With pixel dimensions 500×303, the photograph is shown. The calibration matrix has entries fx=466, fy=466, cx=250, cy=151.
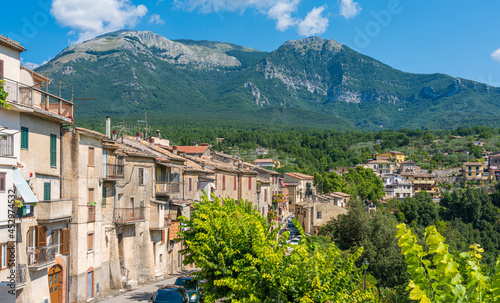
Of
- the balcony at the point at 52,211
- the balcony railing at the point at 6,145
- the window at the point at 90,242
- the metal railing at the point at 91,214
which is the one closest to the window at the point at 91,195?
the metal railing at the point at 91,214

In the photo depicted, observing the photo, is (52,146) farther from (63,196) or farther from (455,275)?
(455,275)

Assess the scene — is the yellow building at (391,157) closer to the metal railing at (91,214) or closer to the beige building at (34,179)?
the metal railing at (91,214)

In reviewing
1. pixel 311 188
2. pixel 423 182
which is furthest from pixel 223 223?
pixel 423 182

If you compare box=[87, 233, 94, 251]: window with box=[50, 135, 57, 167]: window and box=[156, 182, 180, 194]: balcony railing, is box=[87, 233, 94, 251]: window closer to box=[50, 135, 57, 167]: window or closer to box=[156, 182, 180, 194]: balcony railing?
box=[50, 135, 57, 167]: window

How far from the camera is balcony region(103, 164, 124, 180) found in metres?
28.9

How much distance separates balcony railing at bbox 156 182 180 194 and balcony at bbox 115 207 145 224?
3.27m

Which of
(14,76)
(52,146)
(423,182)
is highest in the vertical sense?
(14,76)

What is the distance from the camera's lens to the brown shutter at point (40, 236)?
2196cm

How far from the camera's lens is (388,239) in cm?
4919

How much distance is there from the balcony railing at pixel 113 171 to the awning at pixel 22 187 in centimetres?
856

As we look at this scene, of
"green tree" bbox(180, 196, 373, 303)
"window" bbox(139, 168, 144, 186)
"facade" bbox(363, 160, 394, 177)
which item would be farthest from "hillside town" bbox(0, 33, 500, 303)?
"facade" bbox(363, 160, 394, 177)

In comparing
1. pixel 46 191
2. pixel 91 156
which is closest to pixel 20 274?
pixel 46 191

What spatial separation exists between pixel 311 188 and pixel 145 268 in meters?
85.8

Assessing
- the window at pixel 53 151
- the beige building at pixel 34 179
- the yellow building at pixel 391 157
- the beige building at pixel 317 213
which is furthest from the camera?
the yellow building at pixel 391 157
